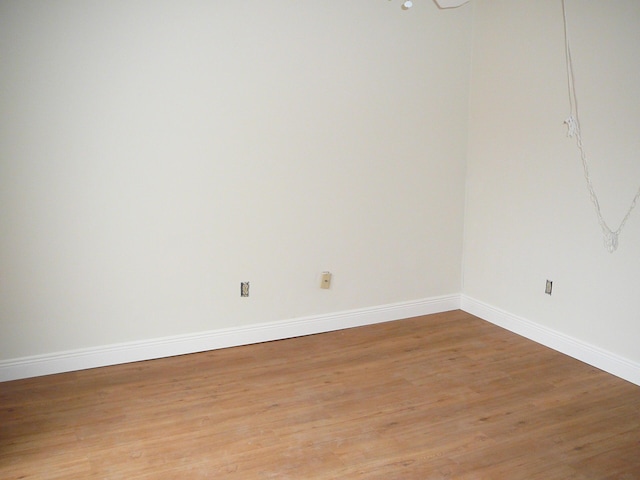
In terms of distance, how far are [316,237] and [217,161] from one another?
2.61 ft

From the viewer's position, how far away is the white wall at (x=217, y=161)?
112 inches

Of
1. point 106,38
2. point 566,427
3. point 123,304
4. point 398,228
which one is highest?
point 106,38

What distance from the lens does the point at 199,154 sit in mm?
3174

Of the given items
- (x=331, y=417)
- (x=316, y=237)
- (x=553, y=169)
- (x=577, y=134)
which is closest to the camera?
(x=331, y=417)

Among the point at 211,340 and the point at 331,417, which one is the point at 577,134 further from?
the point at 211,340

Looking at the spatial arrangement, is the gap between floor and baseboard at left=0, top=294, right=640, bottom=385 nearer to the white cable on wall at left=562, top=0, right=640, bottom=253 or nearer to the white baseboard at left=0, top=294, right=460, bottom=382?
the white baseboard at left=0, top=294, right=460, bottom=382

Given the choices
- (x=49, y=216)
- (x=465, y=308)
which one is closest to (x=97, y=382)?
(x=49, y=216)

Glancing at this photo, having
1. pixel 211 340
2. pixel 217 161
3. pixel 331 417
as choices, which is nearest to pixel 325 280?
pixel 211 340

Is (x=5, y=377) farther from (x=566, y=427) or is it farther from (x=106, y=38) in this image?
(x=566, y=427)

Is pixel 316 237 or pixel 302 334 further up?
pixel 316 237

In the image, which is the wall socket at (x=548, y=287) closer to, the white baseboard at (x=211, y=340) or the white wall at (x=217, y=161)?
the white wall at (x=217, y=161)

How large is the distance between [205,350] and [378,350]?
1.04 meters

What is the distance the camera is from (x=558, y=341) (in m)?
3.39

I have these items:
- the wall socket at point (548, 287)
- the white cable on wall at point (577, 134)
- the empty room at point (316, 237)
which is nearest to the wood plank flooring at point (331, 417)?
the empty room at point (316, 237)
